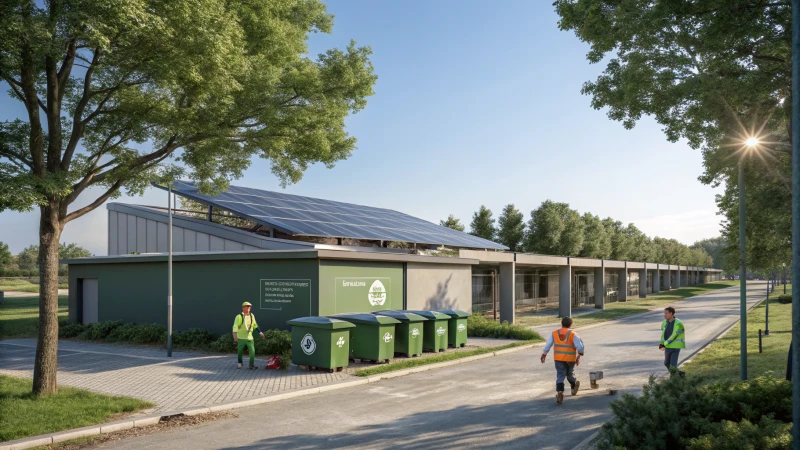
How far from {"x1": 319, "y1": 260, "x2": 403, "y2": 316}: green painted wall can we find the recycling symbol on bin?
3.13 m

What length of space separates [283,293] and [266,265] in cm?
118

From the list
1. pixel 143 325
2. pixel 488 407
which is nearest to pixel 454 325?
pixel 488 407

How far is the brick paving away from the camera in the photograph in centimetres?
1191

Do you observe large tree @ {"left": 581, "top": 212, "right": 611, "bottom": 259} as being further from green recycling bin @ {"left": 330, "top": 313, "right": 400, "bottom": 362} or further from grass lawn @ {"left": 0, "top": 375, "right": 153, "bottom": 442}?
grass lawn @ {"left": 0, "top": 375, "right": 153, "bottom": 442}

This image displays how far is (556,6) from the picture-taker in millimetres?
13977

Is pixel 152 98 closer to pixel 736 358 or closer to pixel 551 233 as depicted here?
pixel 736 358

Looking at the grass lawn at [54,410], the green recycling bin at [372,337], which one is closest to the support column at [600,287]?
the green recycling bin at [372,337]

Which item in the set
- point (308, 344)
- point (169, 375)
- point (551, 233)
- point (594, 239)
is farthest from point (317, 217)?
point (594, 239)

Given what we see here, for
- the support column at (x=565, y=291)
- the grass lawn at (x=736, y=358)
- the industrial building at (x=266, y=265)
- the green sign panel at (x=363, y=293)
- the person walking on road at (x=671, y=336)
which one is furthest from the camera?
the support column at (x=565, y=291)

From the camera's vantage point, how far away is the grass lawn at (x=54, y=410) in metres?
9.08

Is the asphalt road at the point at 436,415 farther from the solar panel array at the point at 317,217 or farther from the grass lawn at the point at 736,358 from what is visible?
the solar panel array at the point at 317,217

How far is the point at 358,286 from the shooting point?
19938 mm

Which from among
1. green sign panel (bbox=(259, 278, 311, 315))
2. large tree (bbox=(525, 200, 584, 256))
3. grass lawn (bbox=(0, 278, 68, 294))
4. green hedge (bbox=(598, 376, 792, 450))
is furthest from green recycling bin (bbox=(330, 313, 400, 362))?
grass lawn (bbox=(0, 278, 68, 294))

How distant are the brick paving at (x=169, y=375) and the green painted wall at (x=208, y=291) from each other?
2.31 meters
